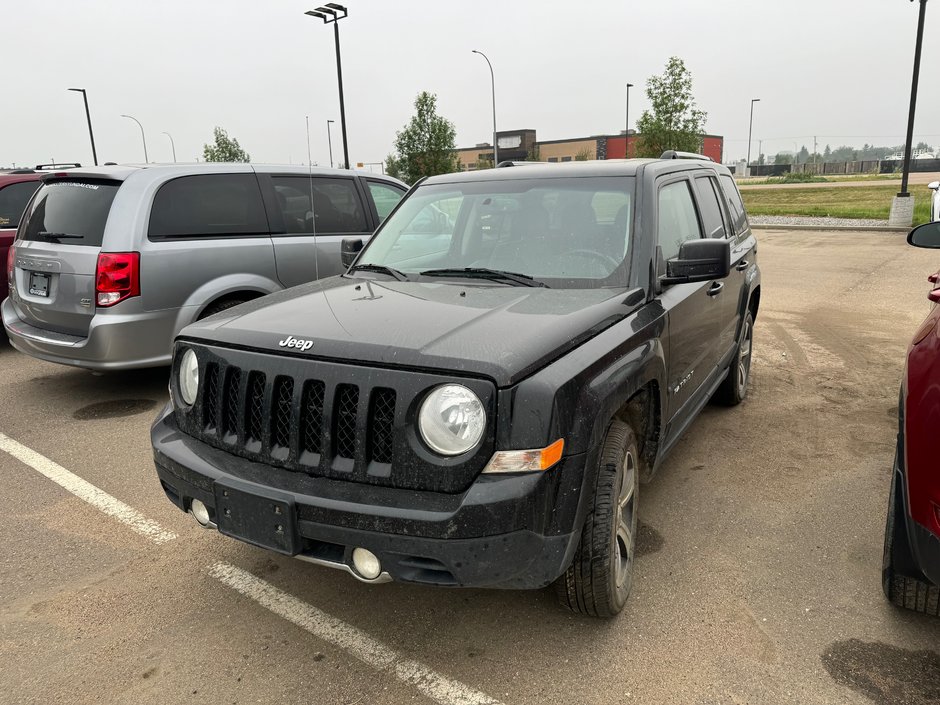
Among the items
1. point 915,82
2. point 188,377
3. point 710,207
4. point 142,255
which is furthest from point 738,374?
point 915,82

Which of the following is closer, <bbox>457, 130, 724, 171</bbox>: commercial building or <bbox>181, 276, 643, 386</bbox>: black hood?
<bbox>181, 276, 643, 386</bbox>: black hood

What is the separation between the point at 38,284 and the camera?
5.59 metres

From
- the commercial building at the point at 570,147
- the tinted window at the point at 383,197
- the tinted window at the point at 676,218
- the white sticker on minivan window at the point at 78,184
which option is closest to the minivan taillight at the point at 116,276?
the white sticker on minivan window at the point at 78,184

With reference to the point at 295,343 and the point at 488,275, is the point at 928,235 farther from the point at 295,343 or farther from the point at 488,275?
the point at 295,343

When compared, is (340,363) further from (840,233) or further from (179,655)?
(840,233)

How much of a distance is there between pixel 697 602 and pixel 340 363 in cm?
181

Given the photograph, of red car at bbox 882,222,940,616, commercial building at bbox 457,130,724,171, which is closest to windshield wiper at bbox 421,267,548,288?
red car at bbox 882,222,940,616

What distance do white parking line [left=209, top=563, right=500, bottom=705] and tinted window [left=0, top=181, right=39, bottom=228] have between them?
638cm

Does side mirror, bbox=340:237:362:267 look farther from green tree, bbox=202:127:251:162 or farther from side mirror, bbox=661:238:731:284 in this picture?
green tree, bbox=202:127:251:162

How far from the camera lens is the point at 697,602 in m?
2.95

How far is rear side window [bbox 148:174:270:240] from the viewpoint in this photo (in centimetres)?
554

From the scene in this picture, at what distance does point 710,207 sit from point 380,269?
2.27m

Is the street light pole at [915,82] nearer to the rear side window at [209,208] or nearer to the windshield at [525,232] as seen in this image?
the rear side window at [209,208]

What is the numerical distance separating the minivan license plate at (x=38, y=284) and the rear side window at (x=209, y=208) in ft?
3.14
